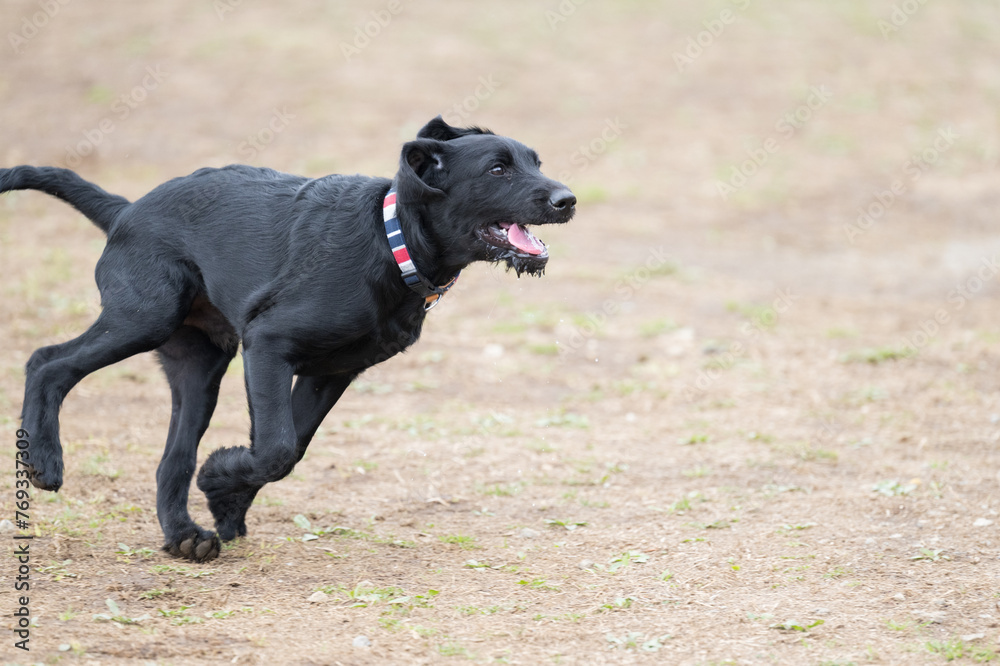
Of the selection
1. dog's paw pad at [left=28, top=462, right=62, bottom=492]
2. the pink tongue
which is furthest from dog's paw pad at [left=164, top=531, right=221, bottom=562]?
the pink tongue

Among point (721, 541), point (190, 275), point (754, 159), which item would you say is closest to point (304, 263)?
point (190, 275)

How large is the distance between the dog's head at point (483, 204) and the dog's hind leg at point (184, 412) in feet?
4.63

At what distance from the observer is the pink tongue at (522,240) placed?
445cm

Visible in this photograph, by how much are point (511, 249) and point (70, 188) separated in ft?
7.36

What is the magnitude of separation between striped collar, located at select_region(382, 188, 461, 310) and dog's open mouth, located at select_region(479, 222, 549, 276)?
1.07 feet

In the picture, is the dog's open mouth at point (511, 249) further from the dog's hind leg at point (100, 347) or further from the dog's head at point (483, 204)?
the dog's hind leg at point (100, 347)

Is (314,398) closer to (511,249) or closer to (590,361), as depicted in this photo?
(511,249)

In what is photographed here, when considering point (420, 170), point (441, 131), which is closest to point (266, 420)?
point (420, 170)

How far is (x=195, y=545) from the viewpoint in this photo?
458cm

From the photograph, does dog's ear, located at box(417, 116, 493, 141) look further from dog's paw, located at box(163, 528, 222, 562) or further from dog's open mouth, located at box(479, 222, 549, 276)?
dog's paw, located at box(163, 528, 222, 562)

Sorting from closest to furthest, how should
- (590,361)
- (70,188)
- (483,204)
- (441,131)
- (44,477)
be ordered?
(44,477), (483,204), (441,131), (70,188), (590,361)

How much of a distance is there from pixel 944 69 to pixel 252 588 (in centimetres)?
1973

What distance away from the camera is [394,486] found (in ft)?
19.9

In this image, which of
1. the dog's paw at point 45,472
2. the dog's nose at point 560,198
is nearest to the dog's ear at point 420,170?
the dog's nose at point 560,198
